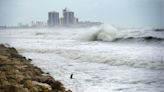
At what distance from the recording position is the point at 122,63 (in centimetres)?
479

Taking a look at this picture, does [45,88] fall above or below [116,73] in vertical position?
above

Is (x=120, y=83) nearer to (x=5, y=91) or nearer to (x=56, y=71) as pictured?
(x=56, y=71)

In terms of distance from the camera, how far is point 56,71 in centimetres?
398

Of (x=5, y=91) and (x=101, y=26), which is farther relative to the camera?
(x=101, y=26)

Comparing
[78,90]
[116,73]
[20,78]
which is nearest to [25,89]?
[20,78]

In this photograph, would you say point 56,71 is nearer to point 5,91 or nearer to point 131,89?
point 131,89

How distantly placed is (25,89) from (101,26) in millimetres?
11471

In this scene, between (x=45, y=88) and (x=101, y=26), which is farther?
(x=101, y=26)

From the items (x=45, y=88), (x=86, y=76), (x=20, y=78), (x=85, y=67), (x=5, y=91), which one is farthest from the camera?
(x=85, y=67)

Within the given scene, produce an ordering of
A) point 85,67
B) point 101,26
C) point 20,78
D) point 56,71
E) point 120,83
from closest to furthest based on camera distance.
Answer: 1. point 20,78
2. point 120,83
3. point 56,71
4. point 85,67
5. point 101,26

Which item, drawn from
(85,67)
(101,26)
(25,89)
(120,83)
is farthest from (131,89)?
(101,26)

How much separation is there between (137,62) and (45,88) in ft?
8.80

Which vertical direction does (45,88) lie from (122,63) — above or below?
above

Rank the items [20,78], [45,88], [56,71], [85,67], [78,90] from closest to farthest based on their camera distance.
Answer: [45,88], [20,78], [78,90], [56,71], [85,67]
